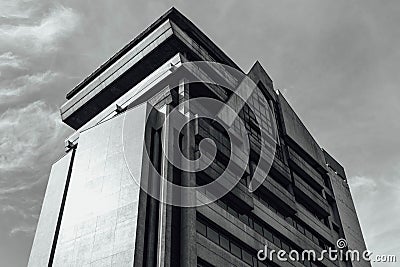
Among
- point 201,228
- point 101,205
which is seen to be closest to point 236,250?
point 201,228

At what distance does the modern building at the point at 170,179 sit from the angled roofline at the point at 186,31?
180mm

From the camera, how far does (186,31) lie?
176 ft

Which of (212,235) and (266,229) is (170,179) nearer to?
(212,235)

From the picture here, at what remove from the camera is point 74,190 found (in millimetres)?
40219

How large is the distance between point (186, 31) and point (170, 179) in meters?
24.2

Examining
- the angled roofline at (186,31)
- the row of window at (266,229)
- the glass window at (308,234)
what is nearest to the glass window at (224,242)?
the row of window at (266,229)

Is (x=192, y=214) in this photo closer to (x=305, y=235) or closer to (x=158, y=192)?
(x=158, y=192)

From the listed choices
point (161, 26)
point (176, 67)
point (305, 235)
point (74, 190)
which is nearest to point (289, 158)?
point (305, 235)

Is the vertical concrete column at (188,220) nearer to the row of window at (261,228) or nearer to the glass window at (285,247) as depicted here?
the row of window at (261,228)

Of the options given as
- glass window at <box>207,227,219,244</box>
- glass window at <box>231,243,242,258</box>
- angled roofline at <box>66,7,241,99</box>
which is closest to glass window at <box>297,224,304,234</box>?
glass window at <box>231,243,242,258</box>

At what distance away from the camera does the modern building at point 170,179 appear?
33.8 m

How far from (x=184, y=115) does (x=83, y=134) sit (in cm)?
1127

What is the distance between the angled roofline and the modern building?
0.18 m

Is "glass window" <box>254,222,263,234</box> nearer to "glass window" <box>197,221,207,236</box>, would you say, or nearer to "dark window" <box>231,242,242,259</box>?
"dark window" <box>231,242,242,259</box>
